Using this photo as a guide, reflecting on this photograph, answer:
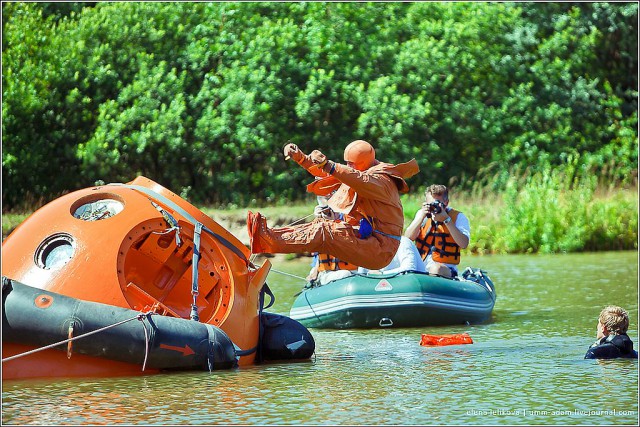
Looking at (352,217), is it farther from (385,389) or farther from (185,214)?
(385,389)

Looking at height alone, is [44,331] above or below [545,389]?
above

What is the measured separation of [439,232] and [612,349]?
3.34 m

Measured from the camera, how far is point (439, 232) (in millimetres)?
12273

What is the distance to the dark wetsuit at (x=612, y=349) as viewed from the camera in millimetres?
9211

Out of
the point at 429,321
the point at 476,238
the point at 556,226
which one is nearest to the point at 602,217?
the point at 556,226

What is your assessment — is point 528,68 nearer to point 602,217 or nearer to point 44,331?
Answer: point 602,217

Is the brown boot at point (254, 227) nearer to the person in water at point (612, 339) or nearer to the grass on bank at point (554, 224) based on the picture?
the person in water at point (612, 339)

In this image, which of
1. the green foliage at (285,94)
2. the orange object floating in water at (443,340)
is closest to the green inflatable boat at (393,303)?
the orange object floating in water at (443,340)

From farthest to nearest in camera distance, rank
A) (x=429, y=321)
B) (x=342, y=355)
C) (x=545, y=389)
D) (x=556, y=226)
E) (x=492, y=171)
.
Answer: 1. (x=492, y=171)
2. (x=556, y=226)
3. (x=429, y=321)
4. (x=342, y=355)
5. (x=545, y=389)

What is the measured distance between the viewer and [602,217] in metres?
20.5

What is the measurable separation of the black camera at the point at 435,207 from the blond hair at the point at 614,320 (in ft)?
9.91

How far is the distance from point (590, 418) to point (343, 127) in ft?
63.9

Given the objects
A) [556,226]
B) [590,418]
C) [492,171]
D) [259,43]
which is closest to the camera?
[590,418]

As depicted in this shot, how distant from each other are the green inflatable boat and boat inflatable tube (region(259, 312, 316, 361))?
82.0 inches
